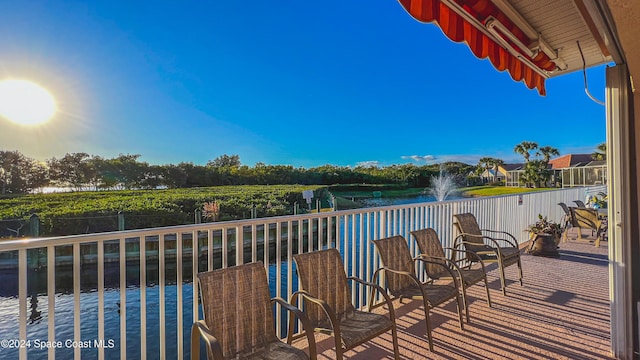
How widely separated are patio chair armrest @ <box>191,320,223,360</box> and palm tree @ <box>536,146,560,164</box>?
4335 cm

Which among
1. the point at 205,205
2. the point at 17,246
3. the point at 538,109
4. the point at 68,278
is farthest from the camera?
the point at 538,109

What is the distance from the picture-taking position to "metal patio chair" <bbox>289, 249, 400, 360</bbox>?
207 cm

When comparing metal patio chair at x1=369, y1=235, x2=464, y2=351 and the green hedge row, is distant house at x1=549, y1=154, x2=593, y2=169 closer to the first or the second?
the green hedge row

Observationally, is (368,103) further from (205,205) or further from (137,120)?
(137,120)

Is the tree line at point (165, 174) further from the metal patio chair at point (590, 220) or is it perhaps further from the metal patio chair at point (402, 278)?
the metal patio chair at point (402, 278)

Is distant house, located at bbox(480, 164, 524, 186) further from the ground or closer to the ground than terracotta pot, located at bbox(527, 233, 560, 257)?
further from the ground

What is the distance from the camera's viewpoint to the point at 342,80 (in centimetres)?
2098

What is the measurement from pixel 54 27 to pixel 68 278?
9.87 metres

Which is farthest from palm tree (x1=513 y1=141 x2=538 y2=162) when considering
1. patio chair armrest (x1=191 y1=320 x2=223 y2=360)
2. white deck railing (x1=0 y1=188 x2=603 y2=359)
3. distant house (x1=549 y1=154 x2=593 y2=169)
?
patio chair armrest (x1=191 y1=320 x2=223 y2=360)

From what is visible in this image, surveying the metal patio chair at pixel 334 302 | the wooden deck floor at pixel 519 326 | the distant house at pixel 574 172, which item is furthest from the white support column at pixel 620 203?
the distant house at pixel 574 172

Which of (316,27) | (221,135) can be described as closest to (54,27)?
(316,27)

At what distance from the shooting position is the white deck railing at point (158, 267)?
1.81 metres

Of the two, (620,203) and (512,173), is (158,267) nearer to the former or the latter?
(620,203)

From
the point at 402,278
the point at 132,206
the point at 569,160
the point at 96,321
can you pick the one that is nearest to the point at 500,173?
the point at 569,160
